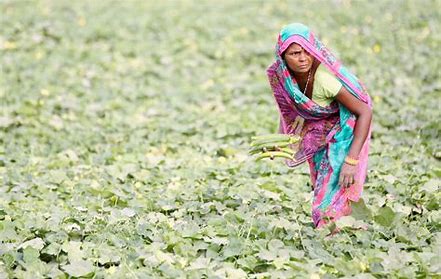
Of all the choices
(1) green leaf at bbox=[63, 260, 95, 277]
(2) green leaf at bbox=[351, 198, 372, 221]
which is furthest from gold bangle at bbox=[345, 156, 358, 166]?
(1) green leaf at bbox=[63, 260, 95, 277]

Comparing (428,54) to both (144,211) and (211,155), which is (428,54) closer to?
(211,155)

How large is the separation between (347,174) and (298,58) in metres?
0.71

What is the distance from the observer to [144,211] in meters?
5.01

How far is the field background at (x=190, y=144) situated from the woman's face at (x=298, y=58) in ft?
2.81

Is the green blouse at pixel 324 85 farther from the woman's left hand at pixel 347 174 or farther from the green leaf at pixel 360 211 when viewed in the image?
the green leaf at pixel 360 211

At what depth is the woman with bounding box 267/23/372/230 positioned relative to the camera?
4.22m

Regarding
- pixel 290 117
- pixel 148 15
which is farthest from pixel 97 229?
pixel 148 15

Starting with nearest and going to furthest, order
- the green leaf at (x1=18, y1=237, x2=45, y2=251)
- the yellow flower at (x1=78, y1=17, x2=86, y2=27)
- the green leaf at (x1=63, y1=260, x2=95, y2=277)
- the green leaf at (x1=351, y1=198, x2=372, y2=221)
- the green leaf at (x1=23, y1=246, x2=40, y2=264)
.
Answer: the green leaf at (x1=63, y1=260, x2=95, y2=277) < the green leaf at (x1=23, y1=246, x2=40, y2=264) < the green leaf at (x1=18, y1=237, x2=45, y2=251) < the green leaf at (x1=351, y1=198, x2=372, y2=221) < the yellow flower at (x1=78, y1=17, x2=86, y2=27)

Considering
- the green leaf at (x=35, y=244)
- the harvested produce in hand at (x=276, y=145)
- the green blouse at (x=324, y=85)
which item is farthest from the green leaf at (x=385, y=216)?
the green leaf at (x=35, y=244)

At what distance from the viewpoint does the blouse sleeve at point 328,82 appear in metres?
4.22

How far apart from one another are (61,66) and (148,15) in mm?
2519

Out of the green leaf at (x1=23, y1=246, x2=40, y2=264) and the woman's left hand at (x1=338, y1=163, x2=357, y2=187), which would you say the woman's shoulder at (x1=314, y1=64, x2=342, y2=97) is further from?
the green leaf at (x1=23, y1=246, x2=40, y2=264)

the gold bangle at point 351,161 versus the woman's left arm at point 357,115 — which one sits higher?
the woman's left arm at point 357,115

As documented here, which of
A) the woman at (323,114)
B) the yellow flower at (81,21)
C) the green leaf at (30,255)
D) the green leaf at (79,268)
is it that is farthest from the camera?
the yellow flower at (81,21)
